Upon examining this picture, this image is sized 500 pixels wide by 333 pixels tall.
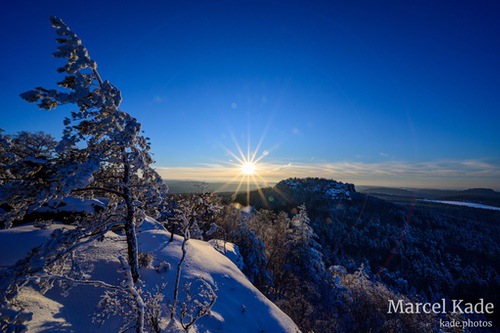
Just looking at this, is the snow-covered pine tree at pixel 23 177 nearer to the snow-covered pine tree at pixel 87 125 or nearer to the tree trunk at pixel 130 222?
the snow-covered pine tree at pixel 87 125

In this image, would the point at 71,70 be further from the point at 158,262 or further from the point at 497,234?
the point at 497,234

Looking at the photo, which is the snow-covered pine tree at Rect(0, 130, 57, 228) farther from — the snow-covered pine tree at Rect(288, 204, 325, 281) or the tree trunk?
the snow-covered pine tree at Rect(288, 204, 325, 281)

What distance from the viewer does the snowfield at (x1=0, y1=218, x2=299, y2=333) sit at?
18.8 feet

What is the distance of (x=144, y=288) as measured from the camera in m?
8.45

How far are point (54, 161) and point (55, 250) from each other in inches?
88.4

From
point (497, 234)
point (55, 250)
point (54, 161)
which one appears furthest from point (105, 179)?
point (497, 234)

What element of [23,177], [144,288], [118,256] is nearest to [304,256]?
[144,288]

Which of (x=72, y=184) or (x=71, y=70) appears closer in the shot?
(x=72, y=184)

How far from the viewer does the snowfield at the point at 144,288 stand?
18.8 feet

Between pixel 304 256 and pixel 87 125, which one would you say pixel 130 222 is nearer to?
pixel 87 125

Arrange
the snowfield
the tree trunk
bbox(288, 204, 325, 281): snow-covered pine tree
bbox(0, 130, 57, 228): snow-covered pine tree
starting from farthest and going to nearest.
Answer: bbox(288, 204, 325, 281): snow-covered pine tree, the tree trunk, the snowfield, bbox(0, 130, 57, 228): snow-covered pine tree

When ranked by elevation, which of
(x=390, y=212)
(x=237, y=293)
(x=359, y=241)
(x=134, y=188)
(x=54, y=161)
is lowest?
(x=359, y=241)

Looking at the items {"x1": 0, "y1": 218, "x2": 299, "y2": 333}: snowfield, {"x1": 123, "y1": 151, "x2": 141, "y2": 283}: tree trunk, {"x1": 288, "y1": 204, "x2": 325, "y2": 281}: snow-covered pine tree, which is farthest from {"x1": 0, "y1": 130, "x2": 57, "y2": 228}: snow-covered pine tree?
{"x1": 288, "y1": 204, "x2": 325, "y2": 281}: snow-covered pine tree

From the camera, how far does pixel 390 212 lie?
440 feet
